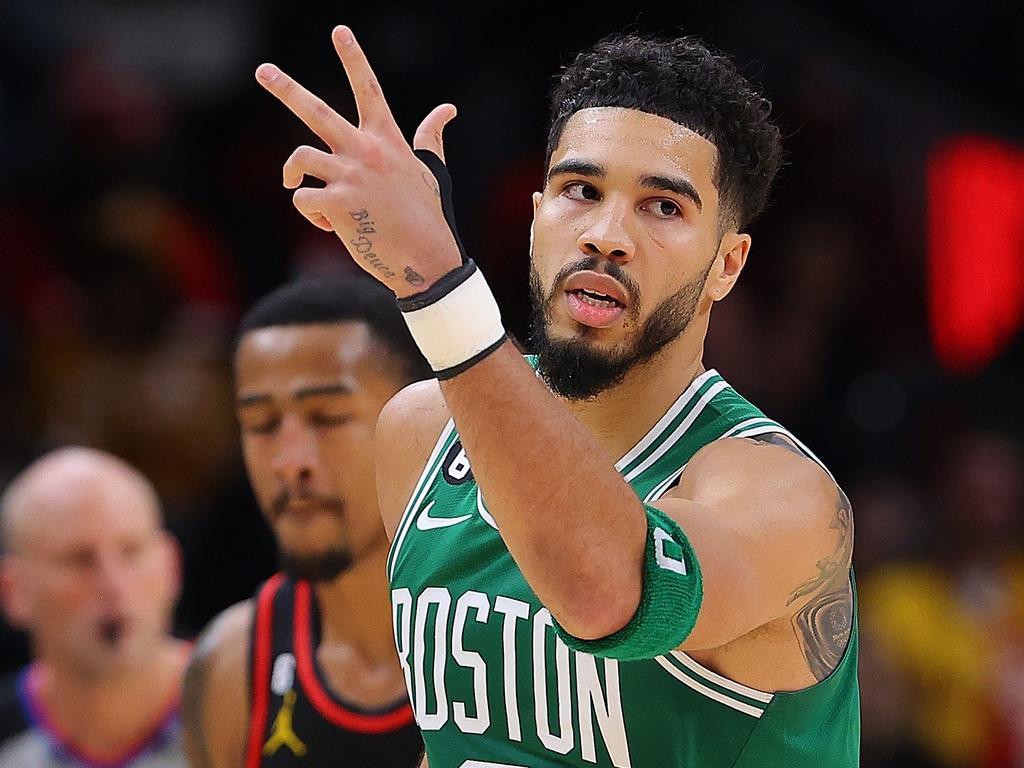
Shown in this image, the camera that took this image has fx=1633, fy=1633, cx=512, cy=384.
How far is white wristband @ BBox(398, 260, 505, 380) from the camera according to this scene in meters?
2.37

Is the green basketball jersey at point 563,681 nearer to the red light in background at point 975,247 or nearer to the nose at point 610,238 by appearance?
the nose at point 610,238

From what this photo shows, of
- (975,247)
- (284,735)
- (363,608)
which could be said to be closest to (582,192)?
(363,608)

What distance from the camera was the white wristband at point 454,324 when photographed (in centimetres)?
237

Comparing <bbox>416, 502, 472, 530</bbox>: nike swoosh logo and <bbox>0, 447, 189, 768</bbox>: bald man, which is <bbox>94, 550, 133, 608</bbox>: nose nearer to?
<bbox>0, 447, 189, 768</bbox>: bald man

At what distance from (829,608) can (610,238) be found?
755 mm

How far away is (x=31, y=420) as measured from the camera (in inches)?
321

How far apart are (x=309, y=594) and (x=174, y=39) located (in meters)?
5.54

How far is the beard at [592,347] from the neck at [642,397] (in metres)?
0.05

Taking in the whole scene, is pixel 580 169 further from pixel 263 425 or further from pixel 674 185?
pixel 263 425

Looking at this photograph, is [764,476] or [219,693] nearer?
[764,476]

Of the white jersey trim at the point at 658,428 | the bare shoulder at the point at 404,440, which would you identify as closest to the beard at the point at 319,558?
the bare shoulder at the point at 404,440

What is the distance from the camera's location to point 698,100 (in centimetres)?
310

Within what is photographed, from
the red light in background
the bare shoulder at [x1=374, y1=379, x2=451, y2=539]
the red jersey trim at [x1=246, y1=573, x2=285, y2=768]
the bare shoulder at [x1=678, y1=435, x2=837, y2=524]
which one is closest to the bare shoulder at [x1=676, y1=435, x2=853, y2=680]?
the bare shoulder at [x1=678, y1=435, x2=837, y2=524]

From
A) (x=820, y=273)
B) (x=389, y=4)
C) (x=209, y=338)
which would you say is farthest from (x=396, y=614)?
(x=389, y=4)
